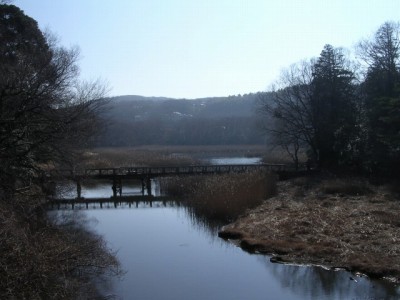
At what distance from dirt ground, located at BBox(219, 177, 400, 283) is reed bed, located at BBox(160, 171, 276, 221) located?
1.04 metres

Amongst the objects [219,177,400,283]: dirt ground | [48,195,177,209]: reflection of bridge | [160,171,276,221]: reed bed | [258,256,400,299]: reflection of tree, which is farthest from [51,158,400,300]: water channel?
[48,195,177,209]: reflection of bridge

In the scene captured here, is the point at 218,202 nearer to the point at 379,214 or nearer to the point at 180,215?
the point at 180,215

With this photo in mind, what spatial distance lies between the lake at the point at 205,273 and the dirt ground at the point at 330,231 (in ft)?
2.09

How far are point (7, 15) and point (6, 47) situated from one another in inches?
106

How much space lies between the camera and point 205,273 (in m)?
17.1

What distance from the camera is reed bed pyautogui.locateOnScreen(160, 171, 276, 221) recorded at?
27.2m

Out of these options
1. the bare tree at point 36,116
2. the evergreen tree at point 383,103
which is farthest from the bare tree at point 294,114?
the bare tree at point 36,116

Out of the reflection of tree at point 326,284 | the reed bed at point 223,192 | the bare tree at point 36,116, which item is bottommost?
the reflection of tree at point 326,284

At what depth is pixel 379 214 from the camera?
2255 cm

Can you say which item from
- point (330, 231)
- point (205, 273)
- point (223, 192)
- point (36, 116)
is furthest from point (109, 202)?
point (205, 273)

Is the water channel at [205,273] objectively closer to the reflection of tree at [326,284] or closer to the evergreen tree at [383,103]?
the reflection of tree at [326,284]

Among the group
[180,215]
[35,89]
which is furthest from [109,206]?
[35,89]

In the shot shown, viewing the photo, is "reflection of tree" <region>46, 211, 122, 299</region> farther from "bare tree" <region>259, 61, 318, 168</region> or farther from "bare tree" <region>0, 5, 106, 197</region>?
"bare tree" <region>259, 61, 318, 168</region>

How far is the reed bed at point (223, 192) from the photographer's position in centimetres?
2725
